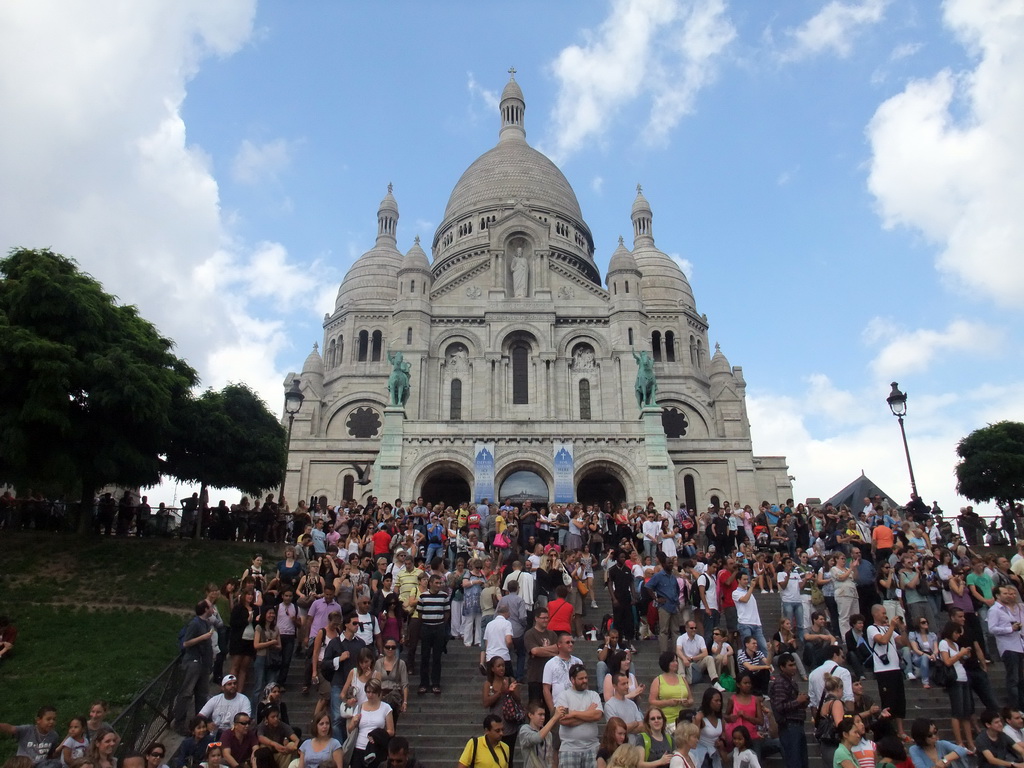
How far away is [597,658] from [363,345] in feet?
124

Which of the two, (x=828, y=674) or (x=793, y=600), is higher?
(x=793, y=600)

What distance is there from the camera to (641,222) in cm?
5950

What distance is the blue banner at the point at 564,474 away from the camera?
31.9 m

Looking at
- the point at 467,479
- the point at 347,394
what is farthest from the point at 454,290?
the point at 467,479

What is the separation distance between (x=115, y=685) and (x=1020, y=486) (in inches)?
1265

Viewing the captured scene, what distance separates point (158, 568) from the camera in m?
19.8

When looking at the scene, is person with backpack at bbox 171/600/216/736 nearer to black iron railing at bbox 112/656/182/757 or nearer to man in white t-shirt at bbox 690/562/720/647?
black iron railing at bbox 112/656/182/757

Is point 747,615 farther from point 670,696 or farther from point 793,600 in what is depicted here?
point 670,696

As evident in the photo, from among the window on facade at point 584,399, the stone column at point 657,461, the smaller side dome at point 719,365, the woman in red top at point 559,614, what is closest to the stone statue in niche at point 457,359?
the window on facade at point 584,399

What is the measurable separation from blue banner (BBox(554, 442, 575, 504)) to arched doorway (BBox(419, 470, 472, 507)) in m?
4.37

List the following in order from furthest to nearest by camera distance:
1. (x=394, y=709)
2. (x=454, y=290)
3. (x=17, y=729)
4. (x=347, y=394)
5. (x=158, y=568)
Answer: (x=347, y=394)
(x=454, y=290)
(x=158, y=568)
(x=394, y=709)
(x=17, y=729)

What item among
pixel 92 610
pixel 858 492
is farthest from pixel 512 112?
pixel 92 610

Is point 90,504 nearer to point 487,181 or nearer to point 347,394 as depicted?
point 347,394

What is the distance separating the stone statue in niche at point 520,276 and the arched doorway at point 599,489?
Answer: 1039cm
